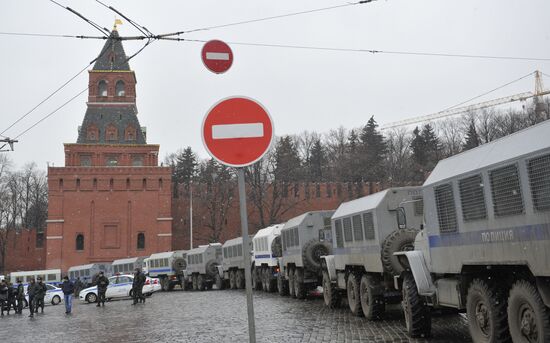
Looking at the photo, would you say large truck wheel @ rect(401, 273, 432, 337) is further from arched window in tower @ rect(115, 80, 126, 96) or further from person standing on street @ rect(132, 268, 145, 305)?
arched window in tower @ rect(115, 80, 126, 96)

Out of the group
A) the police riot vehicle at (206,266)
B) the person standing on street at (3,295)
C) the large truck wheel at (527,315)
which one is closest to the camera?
the large truck wheel at (527,315)

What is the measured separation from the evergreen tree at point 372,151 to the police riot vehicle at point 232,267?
3773cm

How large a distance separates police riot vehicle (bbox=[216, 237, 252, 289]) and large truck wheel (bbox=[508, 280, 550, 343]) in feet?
86.5

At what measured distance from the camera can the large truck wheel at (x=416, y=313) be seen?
10523 millimetres

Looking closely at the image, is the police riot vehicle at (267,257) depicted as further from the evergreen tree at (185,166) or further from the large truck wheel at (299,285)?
the evergreen tree at (185,166)

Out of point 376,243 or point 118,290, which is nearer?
point 376,243

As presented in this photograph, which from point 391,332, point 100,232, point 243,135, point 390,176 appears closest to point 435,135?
point 390,176

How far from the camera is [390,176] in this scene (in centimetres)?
7062

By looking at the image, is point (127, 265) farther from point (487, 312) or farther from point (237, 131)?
point (237, 131)

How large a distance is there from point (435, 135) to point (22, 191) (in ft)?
202

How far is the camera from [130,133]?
227 ft

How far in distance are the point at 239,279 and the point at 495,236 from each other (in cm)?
2828

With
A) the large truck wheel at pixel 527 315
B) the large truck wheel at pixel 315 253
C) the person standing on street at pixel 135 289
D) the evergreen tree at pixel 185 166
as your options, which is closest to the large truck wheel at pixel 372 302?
the large truck wheel at pixel 527 315

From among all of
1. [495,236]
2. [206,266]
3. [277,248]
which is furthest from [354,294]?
[206,266]
